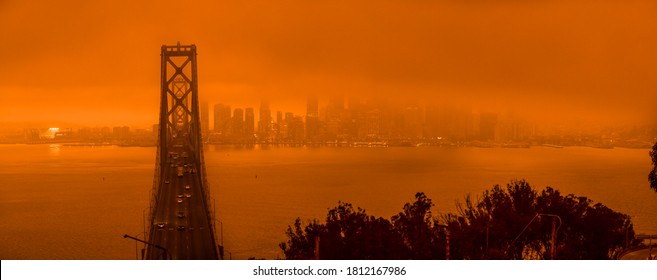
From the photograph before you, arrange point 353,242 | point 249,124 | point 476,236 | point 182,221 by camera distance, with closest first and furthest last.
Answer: point 353,242 < point 476,236 < point 182,221 < point 249,124

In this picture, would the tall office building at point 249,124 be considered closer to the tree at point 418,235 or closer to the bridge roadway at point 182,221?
the bridge roadway at point 182,221

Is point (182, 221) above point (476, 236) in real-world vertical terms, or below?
below

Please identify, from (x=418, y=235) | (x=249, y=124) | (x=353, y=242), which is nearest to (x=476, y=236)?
(x=418, y=235)

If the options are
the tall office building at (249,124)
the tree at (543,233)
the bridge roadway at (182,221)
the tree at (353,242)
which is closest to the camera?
the tree at (353,242)

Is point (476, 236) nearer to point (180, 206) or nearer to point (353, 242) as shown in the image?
point (353, 242)

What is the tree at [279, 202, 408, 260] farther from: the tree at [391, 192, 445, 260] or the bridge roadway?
the bridge roadway

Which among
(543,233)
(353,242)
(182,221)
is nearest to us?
(353,242)

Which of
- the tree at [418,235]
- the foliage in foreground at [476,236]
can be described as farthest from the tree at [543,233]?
the tree at [418,235]

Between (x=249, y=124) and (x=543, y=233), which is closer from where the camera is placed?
(x=543, y=233)
